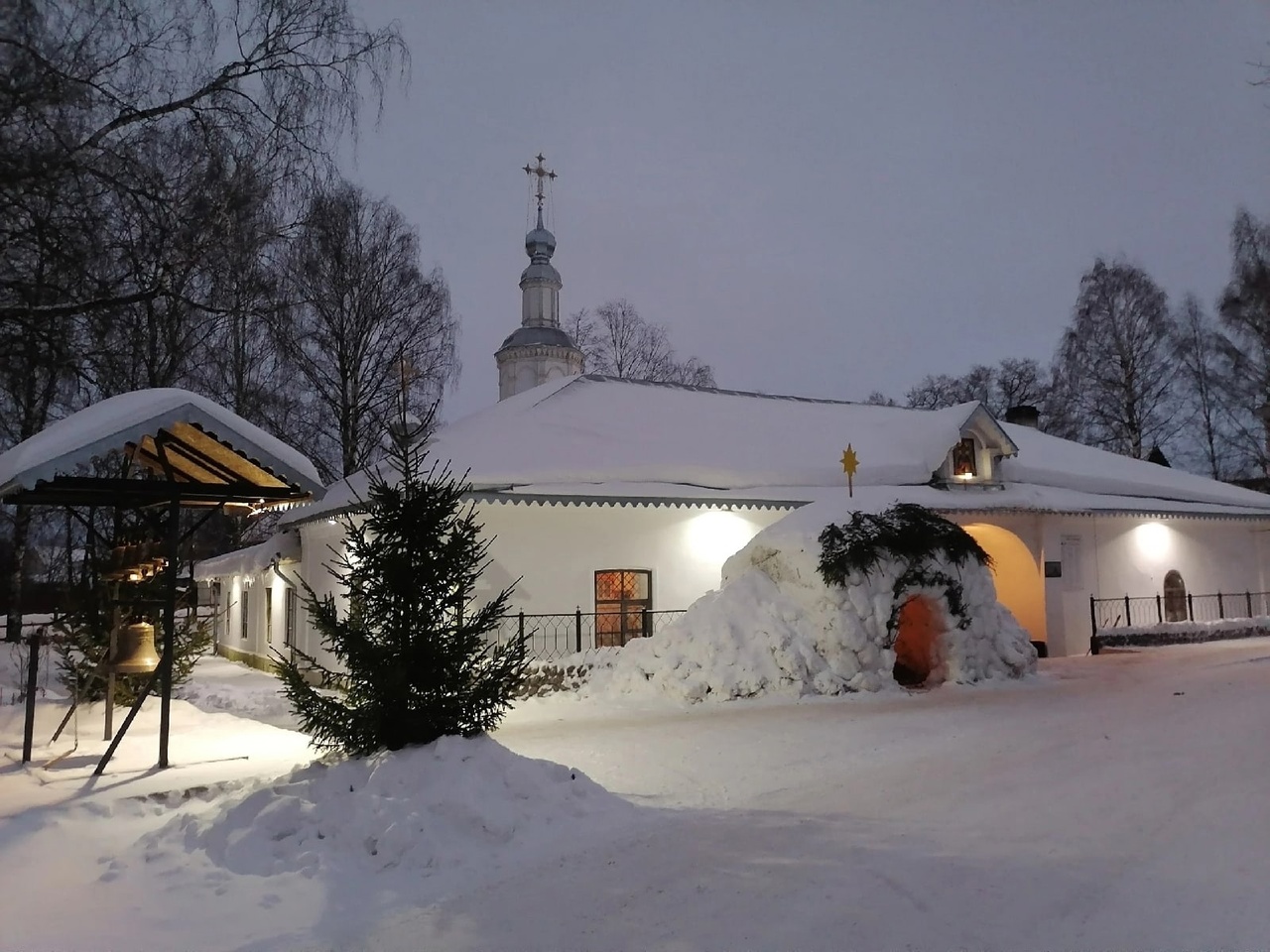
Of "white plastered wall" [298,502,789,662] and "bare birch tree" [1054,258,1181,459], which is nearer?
"white plastered wall" [298,502,789,662]

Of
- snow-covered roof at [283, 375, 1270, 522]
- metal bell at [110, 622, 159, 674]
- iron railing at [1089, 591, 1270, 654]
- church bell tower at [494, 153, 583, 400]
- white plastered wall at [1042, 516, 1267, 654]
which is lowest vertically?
iron railing at [1089, 591, 1270, 654]

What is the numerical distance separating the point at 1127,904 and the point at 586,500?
12.2 metres

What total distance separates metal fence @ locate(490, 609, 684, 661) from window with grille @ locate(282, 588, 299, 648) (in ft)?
20.5

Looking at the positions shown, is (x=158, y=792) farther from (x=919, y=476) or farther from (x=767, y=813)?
(x=919, y=476)

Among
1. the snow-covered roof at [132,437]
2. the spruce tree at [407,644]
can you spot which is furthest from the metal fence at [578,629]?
the spruce tree at [407,644]

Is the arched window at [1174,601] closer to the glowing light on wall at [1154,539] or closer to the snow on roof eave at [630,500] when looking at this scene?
the glowing light on wall at [1154,539]

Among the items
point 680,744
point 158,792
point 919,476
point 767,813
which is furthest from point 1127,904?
point 919,476

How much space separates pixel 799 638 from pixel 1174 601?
15.2 metres

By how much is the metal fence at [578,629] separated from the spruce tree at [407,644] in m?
7.31

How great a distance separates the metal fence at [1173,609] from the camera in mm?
22406

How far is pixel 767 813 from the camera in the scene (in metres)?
7.54

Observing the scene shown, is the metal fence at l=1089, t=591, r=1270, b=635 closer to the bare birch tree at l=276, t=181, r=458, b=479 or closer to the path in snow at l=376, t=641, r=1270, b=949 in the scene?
the path in snow at l=376, t=641, r=1270, b=949

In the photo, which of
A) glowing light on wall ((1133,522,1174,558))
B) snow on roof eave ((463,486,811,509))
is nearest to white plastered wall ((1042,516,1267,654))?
glowing light on wall ((1133,522,1174,558))

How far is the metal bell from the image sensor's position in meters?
9.34
